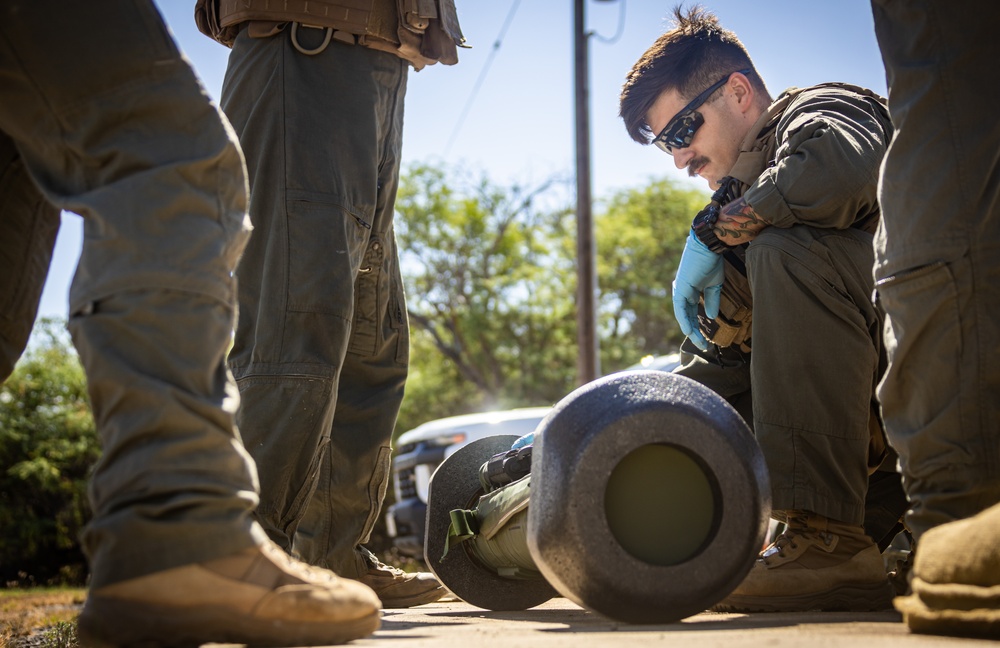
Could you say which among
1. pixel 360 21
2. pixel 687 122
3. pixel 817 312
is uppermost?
pixel 360 21

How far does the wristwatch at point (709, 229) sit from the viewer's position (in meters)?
3.30

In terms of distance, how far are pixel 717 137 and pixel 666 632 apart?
7.66 feet

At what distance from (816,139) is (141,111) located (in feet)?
6.70

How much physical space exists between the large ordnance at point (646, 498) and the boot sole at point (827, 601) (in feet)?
2.01

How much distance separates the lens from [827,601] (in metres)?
2.65

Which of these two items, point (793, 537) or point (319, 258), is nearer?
point (793, 537)

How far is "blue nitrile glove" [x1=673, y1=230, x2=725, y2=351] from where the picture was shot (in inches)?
133

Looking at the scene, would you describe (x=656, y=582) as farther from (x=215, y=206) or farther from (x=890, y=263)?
(x=215, y=206)

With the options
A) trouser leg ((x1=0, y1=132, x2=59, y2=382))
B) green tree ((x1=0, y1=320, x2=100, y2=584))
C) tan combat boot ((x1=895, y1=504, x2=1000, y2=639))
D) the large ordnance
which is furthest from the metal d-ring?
green tree ((x1=0, y1=320, x2=100, y2=584))

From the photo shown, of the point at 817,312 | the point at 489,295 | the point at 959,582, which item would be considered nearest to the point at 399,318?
the point at 817,312

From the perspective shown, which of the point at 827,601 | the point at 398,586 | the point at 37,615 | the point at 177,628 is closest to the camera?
the point at 177,628

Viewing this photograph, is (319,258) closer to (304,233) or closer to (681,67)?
(304,233)

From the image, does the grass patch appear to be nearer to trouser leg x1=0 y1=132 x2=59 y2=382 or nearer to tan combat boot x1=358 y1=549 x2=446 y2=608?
tan combat boot x1=358 y1=549 x2=446 y2=608

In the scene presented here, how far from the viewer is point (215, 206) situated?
1.89 meters
